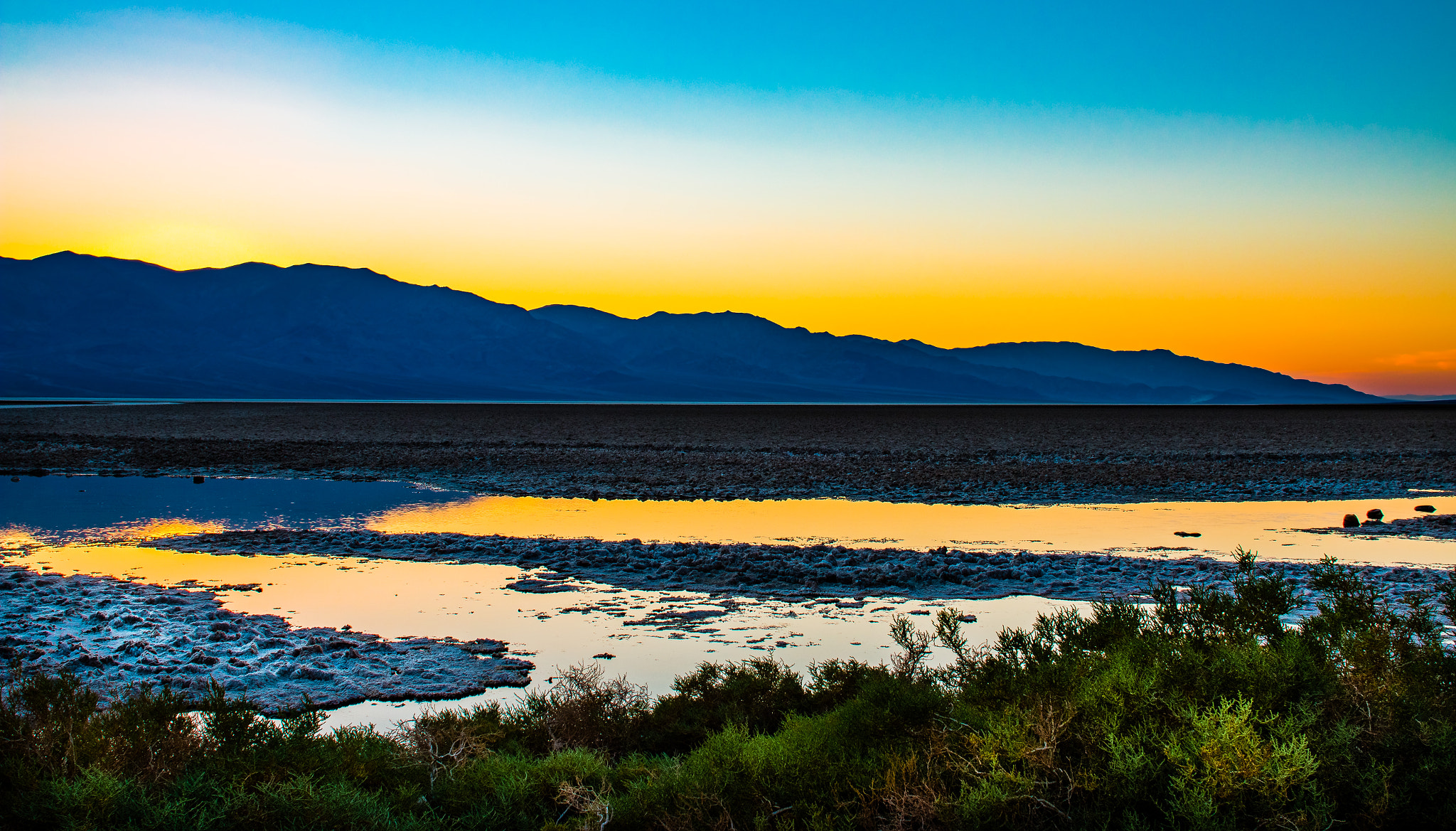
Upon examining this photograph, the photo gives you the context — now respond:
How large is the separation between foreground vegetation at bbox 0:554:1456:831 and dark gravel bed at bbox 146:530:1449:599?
19.7 ft

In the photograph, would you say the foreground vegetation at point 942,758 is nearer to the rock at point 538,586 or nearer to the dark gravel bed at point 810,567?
the dark gravel bed at point 810,567

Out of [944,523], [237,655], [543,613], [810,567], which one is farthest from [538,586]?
[944,523]

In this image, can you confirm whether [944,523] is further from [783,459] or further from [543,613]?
[783,459]

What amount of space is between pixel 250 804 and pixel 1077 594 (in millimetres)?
9840

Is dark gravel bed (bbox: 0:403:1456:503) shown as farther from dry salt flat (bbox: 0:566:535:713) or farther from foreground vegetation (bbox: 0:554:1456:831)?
foreground vegetation (bbox: 0:554:1456:831)

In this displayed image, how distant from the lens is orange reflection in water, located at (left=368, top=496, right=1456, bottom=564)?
16.6 meters

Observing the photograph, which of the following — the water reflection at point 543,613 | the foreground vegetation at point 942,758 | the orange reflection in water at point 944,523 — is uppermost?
the foreground vegetation at point 942,758

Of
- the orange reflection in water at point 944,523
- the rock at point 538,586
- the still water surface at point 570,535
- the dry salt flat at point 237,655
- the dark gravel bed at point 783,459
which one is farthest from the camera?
the dark gravel bed at point 783,459

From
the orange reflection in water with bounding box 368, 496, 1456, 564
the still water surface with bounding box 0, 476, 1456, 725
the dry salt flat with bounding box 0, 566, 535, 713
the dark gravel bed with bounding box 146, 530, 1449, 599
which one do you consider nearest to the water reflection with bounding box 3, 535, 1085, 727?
the still water surface with bounding box 0, 476, 1456, 725

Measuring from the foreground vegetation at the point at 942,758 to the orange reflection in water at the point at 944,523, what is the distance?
1047 centimetres

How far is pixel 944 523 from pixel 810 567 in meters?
6.76

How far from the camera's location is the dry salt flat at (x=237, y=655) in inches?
320

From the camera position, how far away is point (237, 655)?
8.91 meters

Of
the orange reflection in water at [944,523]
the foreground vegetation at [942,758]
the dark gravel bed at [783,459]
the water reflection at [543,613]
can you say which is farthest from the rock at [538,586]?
the dark gravel bed at [783,459]
